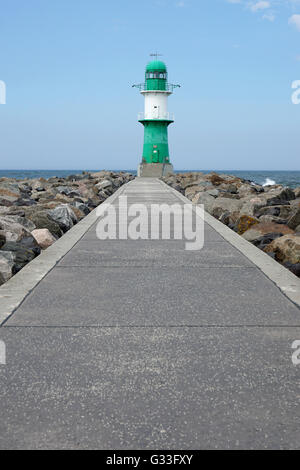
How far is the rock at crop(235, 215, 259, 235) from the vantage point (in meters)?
7.63

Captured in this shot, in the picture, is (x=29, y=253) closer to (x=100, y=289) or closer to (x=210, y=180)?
(x=100, y=289)

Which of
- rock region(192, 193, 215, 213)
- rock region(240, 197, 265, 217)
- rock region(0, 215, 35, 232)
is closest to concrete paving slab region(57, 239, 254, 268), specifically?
rock region(0, 215, 35, 232)

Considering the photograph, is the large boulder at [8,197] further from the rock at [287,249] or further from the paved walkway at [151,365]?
the paved walkway at [151,365]

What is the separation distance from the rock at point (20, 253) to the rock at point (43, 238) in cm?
76

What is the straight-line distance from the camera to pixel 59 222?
7.88m

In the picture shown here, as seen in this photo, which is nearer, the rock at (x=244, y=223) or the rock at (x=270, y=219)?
the rock at (x=244, y=223)

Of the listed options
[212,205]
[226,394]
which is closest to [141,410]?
[226,394]

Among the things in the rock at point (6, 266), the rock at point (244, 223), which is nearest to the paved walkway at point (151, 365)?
Answer: the rock at point (6, 266)

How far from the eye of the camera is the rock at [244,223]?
25.0 ft

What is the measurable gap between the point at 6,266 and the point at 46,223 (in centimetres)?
278

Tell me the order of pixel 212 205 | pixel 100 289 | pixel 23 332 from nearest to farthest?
pixel 23 332 → pixel 100 289 → pixel 212 205

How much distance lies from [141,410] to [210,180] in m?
18.6

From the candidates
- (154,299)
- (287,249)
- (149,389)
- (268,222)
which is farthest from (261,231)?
(149,389)

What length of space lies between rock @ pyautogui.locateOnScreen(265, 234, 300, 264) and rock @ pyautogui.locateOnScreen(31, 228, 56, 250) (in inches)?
104
